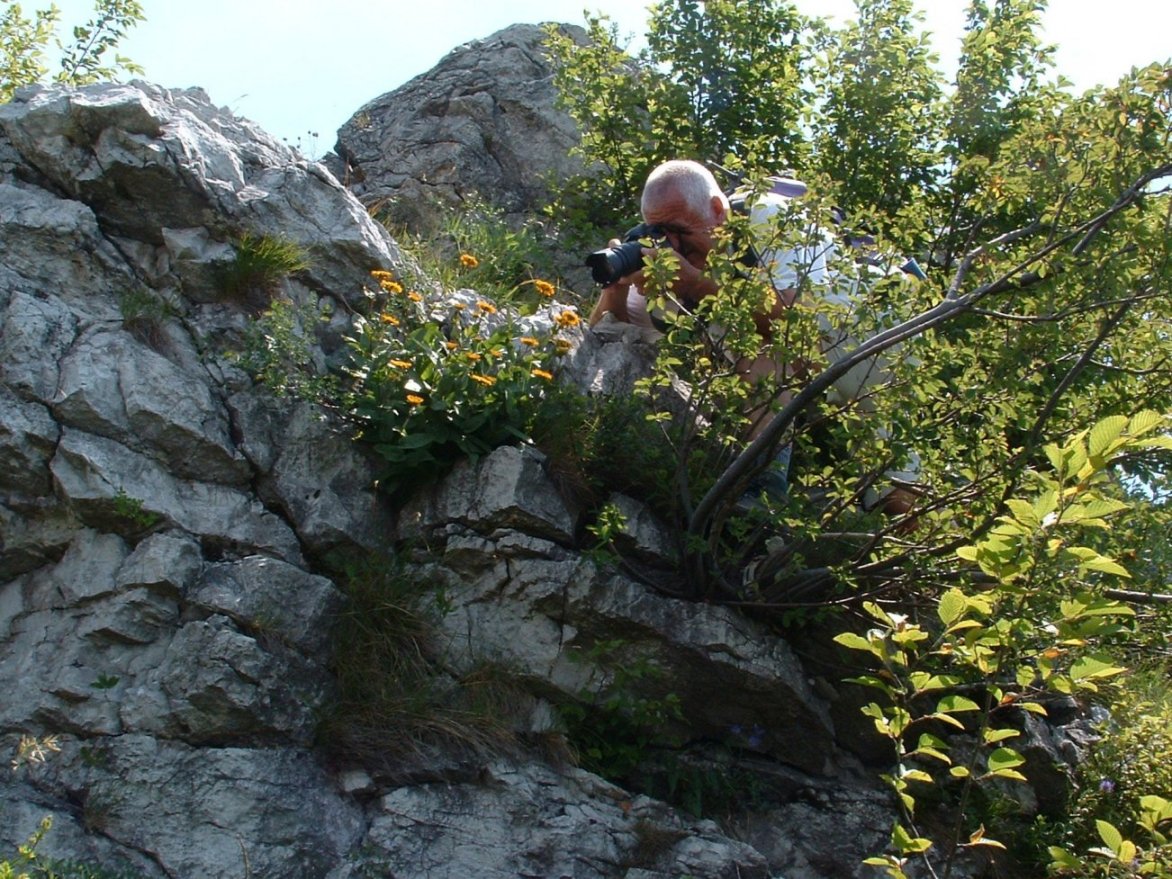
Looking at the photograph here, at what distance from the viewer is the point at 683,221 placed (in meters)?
6.22

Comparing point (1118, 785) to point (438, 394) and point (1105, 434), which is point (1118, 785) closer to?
point (1105, 434)

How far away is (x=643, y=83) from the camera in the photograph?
26.8 ft

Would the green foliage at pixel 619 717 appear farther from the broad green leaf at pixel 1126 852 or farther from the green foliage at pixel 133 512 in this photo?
the broad green leaf at pixel 1126 852

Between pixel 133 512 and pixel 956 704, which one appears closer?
pixel 956 704

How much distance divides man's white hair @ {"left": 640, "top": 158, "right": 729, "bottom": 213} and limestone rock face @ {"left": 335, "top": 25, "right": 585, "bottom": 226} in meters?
2.70

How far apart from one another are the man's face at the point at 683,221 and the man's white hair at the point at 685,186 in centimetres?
2

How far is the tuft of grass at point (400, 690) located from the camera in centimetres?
505

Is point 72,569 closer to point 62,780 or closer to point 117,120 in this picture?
point 62,780

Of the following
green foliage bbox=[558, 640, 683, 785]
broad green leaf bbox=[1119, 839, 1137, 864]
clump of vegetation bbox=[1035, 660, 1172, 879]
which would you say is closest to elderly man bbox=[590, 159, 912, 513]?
green foliage bbox=[558, 640, 683, 785]

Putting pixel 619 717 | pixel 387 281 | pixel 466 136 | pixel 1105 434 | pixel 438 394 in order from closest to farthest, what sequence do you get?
pixel 1105 434 < pixel 619 717 < pixel 438 394 < pixel 387 281 < pixel 466 136

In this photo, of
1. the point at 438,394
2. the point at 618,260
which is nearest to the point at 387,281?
the point at 438,394

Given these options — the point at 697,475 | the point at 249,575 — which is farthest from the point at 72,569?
the point at 697,475

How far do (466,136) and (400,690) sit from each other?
538 cm

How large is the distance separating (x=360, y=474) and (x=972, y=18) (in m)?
5.00
